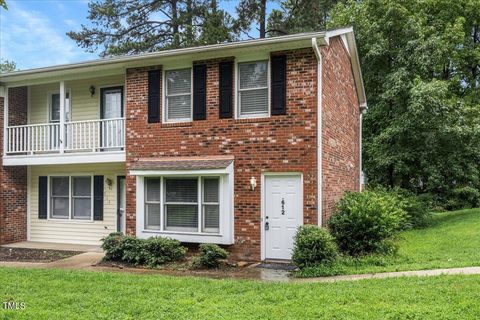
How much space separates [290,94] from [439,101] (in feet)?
30.6

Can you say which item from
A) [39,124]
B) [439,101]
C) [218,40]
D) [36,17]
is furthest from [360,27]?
[36,17]

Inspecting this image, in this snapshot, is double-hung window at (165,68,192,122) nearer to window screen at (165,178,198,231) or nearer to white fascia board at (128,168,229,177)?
white fascia board at (128,168,229,177)

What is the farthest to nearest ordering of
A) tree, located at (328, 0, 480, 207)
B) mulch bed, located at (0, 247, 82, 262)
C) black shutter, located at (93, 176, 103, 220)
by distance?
tree, located at (328, 0, 480, 207) < black shutter, located at (93, 176, 103, 220) < mulch bed, located at (0, 247, 82, 262)

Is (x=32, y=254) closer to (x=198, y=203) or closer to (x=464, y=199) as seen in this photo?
(x=198, y=203)

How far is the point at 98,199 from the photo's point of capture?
1447cm

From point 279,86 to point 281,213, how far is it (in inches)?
125

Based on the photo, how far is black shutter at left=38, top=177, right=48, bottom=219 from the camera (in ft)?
49.9

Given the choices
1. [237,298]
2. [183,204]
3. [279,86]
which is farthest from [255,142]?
[237,298]

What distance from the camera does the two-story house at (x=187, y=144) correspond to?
35.7 ft

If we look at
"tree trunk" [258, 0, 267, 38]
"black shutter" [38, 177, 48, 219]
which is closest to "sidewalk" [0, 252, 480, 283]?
"black shutter" [38, 177, 48, 219]

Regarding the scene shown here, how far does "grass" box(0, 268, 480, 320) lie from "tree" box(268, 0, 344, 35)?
22.9 metres

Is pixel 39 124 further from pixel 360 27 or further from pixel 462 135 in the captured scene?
pixel 462 135

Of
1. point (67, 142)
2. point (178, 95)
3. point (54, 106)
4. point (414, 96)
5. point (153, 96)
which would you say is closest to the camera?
point (178, 95)

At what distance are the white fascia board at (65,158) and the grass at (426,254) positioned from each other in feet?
22.6
